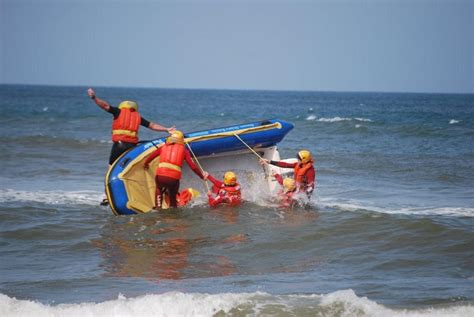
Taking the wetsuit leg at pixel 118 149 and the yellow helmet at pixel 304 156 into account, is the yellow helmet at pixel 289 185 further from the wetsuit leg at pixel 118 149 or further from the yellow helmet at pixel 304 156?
the wetsuit leg at pixel 118 149

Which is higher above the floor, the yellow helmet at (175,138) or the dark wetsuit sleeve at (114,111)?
the dark wetsuit sleeve at (114,111)

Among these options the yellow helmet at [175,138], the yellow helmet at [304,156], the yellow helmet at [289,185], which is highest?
the yellow helmet at [175,138]

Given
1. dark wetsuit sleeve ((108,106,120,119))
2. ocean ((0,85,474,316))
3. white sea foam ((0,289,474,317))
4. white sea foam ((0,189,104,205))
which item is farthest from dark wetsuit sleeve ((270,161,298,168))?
white sea foam ((0,289,474,317))

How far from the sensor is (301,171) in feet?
35.8

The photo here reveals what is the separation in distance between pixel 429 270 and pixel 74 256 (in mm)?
3808

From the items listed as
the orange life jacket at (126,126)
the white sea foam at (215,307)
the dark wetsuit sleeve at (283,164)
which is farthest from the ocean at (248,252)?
the orange life jacket at (126,126)

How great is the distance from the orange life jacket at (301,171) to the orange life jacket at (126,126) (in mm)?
2362

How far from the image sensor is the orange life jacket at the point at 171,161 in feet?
33.2

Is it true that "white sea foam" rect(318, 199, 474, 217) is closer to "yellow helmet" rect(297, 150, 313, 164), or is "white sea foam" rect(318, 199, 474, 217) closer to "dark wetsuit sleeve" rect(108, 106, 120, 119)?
"yellow helmet" rect(297, 150, 313, 164)

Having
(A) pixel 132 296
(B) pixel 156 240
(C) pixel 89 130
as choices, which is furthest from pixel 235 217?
Result: (C) pixel 89 130

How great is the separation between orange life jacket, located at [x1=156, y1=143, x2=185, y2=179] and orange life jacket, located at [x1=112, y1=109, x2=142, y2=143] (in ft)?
2.44

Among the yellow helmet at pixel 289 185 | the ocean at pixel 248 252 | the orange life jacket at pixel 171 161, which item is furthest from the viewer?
the yellow helmet at pixel 289 185

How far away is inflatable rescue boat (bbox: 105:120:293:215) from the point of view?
10.4m

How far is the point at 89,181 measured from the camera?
14.4 metres
